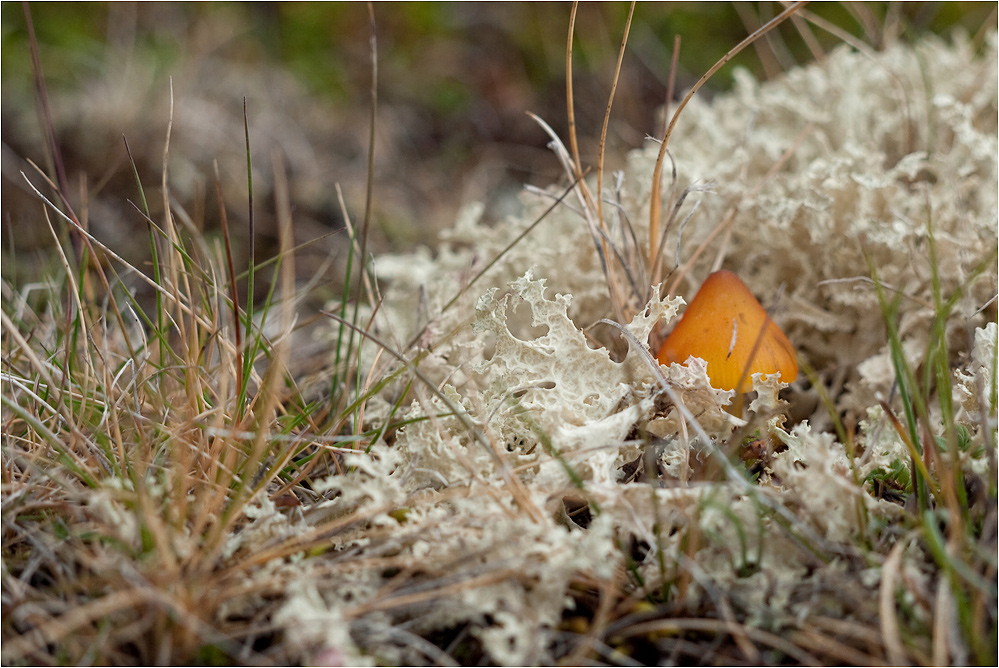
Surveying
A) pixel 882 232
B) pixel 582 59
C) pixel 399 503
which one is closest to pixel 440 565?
pixel 399 503

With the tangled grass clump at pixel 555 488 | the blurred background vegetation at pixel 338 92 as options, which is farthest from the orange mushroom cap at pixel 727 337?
the blurred background vegetation at pixel 338 92

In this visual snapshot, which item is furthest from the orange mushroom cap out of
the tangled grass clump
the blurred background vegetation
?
the blurred background vegetation

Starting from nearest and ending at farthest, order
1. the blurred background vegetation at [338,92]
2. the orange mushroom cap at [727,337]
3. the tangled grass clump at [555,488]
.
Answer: the tangled grass clump at [555,488]
the orange mushroom cap at [727,337]
the blurred background vegetation at [338,92]

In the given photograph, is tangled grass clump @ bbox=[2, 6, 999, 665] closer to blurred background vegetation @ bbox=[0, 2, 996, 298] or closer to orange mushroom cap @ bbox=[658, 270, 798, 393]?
orange mushroom cap @ bbox=[658, 270, 798, 393]

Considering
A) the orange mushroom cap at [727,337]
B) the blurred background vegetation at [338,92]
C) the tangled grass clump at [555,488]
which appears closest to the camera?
the tangled grass clump at [555,488]

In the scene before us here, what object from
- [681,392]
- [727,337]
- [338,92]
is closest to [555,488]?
[681,392]

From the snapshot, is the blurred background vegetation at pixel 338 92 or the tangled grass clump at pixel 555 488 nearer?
the tangled grass clump at pixel 555 488

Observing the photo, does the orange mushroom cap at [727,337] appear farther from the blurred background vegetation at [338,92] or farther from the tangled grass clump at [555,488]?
the blurred background vegetation at [338,92]

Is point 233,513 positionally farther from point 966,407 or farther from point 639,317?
point 966,407
